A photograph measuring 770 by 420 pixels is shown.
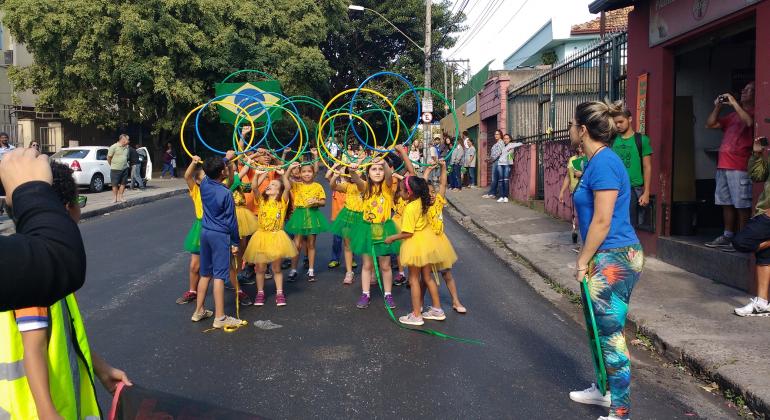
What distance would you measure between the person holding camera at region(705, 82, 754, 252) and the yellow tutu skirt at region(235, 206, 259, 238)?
565cm

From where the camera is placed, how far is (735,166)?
7.98 meters

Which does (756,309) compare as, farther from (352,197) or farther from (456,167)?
(456,167)

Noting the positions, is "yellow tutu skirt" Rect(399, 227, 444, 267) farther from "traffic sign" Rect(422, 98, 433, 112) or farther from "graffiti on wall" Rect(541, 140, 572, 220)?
"traffic sign" Rect(422, 98, 433, 112)

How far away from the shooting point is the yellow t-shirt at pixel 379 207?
7.84 metres

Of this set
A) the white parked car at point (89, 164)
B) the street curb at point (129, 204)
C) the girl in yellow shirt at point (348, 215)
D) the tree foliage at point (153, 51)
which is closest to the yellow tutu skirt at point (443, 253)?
the girl in yellow shirt at point (348, 215)

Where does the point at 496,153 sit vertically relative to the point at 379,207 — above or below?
above

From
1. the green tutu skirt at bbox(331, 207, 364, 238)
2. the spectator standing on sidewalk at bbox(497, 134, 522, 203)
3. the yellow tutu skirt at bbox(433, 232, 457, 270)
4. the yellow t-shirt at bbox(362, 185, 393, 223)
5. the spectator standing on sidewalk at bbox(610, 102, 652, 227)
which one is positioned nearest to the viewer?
the yellow tutu skirt at bbox(433, 232, 457, 270)

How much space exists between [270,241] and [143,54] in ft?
74.1

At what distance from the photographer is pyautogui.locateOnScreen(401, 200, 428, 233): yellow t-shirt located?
6742 mm

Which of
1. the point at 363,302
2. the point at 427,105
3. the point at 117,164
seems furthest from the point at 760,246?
the point at 117,164

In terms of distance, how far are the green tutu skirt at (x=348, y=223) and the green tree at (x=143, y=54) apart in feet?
67.8

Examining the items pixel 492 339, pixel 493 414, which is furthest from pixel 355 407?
pixel 492 339

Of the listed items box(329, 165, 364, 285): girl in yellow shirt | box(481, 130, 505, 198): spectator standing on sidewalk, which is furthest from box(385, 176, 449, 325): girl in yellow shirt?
box(481, 130, 505, 198): spectator standing on sidewalk

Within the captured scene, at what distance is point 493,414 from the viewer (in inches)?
174
